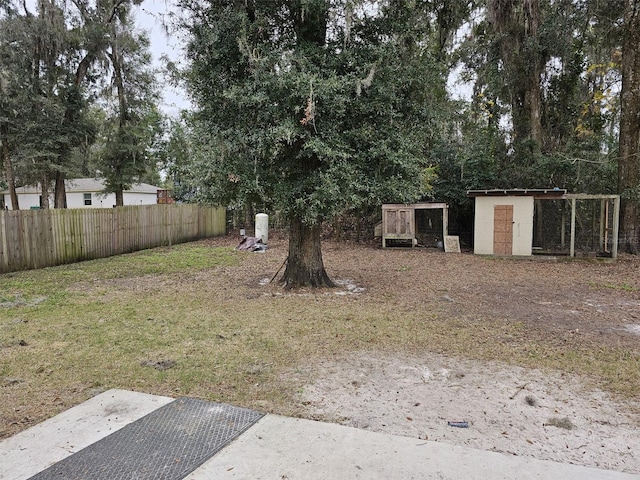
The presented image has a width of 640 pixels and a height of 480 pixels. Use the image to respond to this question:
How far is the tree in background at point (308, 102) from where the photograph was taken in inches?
221

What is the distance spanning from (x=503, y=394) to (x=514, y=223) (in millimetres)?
8650

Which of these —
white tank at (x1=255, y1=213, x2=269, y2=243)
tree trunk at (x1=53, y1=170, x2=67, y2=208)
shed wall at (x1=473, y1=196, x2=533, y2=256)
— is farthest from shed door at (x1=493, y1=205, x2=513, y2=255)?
tree trunk at (x1=53, y1=170, x2=67, y2=208)

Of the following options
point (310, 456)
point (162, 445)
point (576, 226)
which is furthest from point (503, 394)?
point (576, 226)

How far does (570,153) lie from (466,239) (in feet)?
12.4

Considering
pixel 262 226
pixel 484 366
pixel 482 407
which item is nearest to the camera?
pixel 482 407

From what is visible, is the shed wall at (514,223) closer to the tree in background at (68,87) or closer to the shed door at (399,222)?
the shed door at (399,222)

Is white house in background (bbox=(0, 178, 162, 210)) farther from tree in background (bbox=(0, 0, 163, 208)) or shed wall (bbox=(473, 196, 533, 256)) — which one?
shed wall (bbox=(473, 196, 533, 256))

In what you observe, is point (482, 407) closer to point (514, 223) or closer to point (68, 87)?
point (514, 223)

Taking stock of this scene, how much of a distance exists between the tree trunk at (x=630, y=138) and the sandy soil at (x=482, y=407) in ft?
31.0

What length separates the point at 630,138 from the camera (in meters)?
10.7

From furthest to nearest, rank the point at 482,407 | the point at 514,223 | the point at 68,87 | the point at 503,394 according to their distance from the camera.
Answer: the point at 68,87 < the point at 514,223 < the point at 503,394 < the point at 482,407

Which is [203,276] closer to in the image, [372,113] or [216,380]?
[372,113]

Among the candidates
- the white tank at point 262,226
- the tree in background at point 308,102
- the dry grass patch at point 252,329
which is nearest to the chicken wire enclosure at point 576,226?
the dry grass patch at point 252,329

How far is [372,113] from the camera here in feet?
19.8
